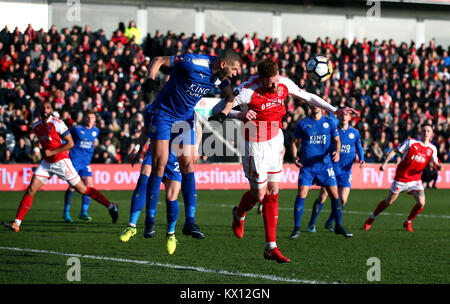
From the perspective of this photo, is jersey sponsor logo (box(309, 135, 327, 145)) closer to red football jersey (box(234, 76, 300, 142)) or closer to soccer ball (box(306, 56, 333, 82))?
soccer ball (box(306, 56, 333, 82))

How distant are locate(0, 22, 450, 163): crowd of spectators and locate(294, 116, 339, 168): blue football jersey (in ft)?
30.3

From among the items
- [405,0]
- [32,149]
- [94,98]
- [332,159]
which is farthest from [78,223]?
[405,0]

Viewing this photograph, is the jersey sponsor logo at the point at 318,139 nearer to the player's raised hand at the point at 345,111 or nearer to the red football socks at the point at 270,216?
the red football socks at the point at 270,216

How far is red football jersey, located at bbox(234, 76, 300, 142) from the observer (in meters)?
8.44

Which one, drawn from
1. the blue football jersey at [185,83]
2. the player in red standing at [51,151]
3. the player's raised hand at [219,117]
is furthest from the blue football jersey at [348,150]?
the player's raised hand at [219,117]

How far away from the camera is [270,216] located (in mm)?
8648

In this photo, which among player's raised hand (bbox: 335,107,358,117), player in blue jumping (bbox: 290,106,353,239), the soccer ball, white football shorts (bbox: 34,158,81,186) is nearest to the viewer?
player's raised hand (bbox: 335,107,358,117)

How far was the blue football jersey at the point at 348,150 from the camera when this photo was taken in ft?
46.5

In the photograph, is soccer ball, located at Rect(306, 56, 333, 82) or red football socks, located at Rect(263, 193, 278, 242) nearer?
red football socks, located at Rect(263, 193, 278, 242)

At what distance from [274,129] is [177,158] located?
1446 millimetres

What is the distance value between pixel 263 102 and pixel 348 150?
20.2 feet

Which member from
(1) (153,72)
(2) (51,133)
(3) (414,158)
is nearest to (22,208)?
(2) (51,133)

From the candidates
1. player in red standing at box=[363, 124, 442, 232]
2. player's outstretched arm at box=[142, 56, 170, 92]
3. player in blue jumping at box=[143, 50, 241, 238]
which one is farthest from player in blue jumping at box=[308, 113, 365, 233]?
player's outstretched arm at box=[142, 56, 170, 92]

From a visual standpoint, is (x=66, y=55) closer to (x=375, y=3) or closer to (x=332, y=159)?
(x=332, y=159)
